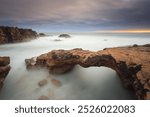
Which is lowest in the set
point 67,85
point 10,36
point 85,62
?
point 67,85

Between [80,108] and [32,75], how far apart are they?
125cm

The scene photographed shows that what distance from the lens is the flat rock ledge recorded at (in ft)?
5.63

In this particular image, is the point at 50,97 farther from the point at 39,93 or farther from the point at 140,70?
the point at 140,70

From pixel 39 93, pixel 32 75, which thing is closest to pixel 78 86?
pixel 39 93

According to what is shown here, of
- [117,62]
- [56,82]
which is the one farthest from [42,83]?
[117,62]

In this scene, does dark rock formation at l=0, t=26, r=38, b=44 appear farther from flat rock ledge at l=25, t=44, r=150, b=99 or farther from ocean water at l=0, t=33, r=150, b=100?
flat rock ledge at l=25, t=44, r=150, b=99

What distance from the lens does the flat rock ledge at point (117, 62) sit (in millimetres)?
1715

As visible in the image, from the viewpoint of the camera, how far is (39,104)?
5.79ft

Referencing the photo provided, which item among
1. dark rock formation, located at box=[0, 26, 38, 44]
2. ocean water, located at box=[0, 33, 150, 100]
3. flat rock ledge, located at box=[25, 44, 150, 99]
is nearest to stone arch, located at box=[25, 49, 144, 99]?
flat rock ledge, located at box=[25, 44, 150, 99]

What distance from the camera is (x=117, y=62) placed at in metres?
1.99

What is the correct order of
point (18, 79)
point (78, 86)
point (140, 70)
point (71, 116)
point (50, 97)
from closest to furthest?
point (71, 116), point (140, 70), point (50, 97), point (78, 86), point (18, 79)

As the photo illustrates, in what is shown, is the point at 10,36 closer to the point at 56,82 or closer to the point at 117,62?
the point at 56,82

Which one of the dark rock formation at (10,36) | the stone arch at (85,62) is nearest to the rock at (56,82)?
the stone arch at (85,62)

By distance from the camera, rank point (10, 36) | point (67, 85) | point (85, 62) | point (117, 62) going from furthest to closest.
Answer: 1. point (10, 36)
2. point (67, 85)
3. point (85, 62)
4. point (117, 62)
